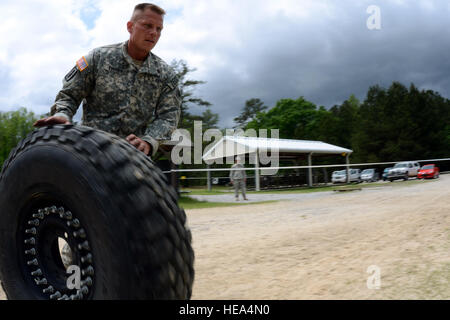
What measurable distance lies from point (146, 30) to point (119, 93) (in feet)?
1.53

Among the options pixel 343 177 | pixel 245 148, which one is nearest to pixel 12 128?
pixel 245 148

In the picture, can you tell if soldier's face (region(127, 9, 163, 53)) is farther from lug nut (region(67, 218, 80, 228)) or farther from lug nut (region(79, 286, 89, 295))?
lug nut (region(79, 286, 89, 295))

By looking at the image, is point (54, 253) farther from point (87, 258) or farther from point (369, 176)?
point (369, 176)

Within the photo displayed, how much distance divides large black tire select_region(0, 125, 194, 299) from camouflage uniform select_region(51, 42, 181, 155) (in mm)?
921

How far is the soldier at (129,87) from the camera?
241 cm

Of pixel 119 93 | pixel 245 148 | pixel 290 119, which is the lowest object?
pixel 119 93

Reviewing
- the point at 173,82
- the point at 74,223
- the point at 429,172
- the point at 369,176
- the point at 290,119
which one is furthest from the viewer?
the point at 290,119

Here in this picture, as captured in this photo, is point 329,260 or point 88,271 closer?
point 88,271

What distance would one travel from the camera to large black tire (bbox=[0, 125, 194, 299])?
1.25 meters

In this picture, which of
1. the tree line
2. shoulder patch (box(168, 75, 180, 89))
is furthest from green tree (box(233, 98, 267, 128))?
shoulder patch (box(168, 75, 180, 89))

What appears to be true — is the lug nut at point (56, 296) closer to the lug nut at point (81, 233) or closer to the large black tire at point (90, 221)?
the large black tire at point (90, 221)

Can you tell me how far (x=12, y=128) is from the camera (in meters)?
29.4

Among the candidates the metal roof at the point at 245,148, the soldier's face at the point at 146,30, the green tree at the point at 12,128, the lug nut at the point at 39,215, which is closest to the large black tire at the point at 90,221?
the lug nut at the point at 39,215
